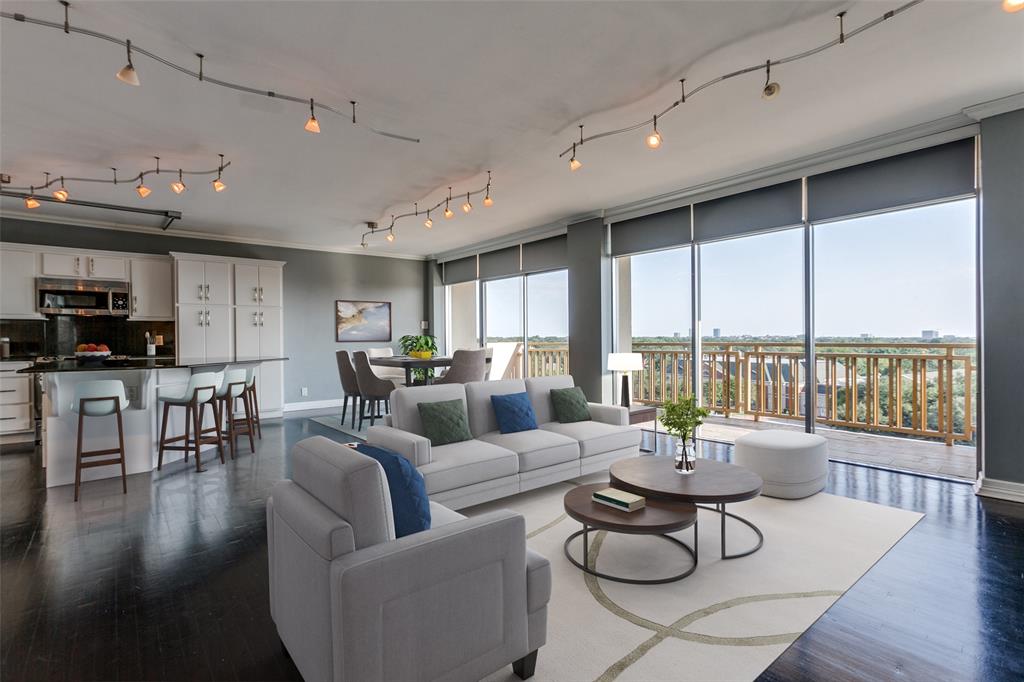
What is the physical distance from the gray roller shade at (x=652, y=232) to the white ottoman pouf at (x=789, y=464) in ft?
9.03

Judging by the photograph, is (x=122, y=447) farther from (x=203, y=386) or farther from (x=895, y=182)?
(x=895, y=182)

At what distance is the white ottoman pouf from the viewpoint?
3672 mm

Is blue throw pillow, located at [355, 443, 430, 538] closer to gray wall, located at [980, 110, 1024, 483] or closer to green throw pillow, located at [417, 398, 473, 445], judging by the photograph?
green throw pillow, located at [417, 398, 473, 445]

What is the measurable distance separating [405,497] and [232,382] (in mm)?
4250

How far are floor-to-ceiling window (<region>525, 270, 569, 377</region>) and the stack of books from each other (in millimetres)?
4512

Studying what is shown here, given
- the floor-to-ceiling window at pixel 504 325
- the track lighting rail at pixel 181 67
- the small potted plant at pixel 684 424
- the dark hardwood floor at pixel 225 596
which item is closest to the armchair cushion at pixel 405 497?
the dark hardwood floor at pixel 225 596

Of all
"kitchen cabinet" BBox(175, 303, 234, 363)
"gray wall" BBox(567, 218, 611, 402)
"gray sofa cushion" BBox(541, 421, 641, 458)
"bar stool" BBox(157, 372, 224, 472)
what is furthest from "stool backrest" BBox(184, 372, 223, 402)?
"gray wall" BBox(567, 218, 611, 402)

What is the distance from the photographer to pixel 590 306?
660cm

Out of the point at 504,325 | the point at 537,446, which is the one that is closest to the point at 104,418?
the point at 537,446

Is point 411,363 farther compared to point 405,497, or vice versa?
point 411,363

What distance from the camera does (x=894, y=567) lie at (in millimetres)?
2643

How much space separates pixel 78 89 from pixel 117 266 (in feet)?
14.6

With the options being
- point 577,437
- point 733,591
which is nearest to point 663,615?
point 733,591

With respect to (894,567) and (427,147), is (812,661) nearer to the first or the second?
(894,567)
